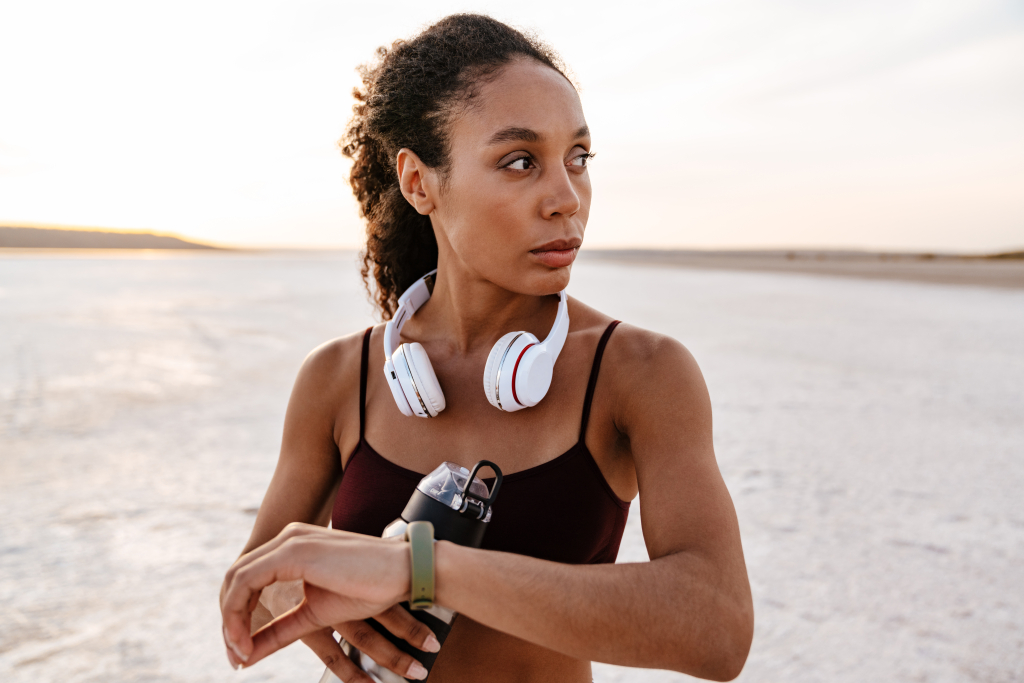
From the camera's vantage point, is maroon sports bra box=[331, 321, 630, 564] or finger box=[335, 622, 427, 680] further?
maroon sports bra box=[331, 321, 630, 564]

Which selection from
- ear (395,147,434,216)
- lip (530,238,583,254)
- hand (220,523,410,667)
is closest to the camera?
hand (220,523,410,667)

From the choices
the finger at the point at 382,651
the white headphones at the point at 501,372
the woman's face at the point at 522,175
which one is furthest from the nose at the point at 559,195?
the finger at the point at 382,651

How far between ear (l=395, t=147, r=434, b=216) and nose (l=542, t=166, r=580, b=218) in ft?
1.12

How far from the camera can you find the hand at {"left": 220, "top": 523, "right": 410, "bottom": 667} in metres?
1.14

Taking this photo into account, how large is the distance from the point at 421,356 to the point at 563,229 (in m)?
0.45

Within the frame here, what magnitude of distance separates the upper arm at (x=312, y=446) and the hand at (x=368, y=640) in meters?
0.36

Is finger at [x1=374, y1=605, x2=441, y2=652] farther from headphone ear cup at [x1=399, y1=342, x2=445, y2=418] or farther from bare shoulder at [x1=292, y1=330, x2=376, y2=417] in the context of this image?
bare shoulder at [x1=292, y1=330, x2=376, y2=417]

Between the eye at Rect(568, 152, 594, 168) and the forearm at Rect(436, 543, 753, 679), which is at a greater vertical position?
the eye at Rect(568, 152, 594, 168)

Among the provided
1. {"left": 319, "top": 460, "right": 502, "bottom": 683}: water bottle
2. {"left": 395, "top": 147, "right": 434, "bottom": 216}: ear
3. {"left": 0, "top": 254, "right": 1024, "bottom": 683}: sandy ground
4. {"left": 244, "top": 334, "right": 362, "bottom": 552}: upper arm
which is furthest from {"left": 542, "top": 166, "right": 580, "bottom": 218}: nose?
{"left": 0, "top": 254, "right": 1024, "bottom": 683}: sandy ground

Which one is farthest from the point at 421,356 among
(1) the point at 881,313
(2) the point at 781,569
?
(1) the point at 881,313

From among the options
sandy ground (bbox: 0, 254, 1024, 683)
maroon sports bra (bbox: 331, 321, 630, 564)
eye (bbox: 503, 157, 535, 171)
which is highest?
eye (bbox: 503, 157, 535, 171)

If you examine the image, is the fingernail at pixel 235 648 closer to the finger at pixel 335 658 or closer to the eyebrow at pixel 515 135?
the finger at pixel 335 658

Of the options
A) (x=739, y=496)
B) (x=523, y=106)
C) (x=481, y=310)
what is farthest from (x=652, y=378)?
(x=739, y=496)

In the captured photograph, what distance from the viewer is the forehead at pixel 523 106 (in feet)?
Answer: 4.96
